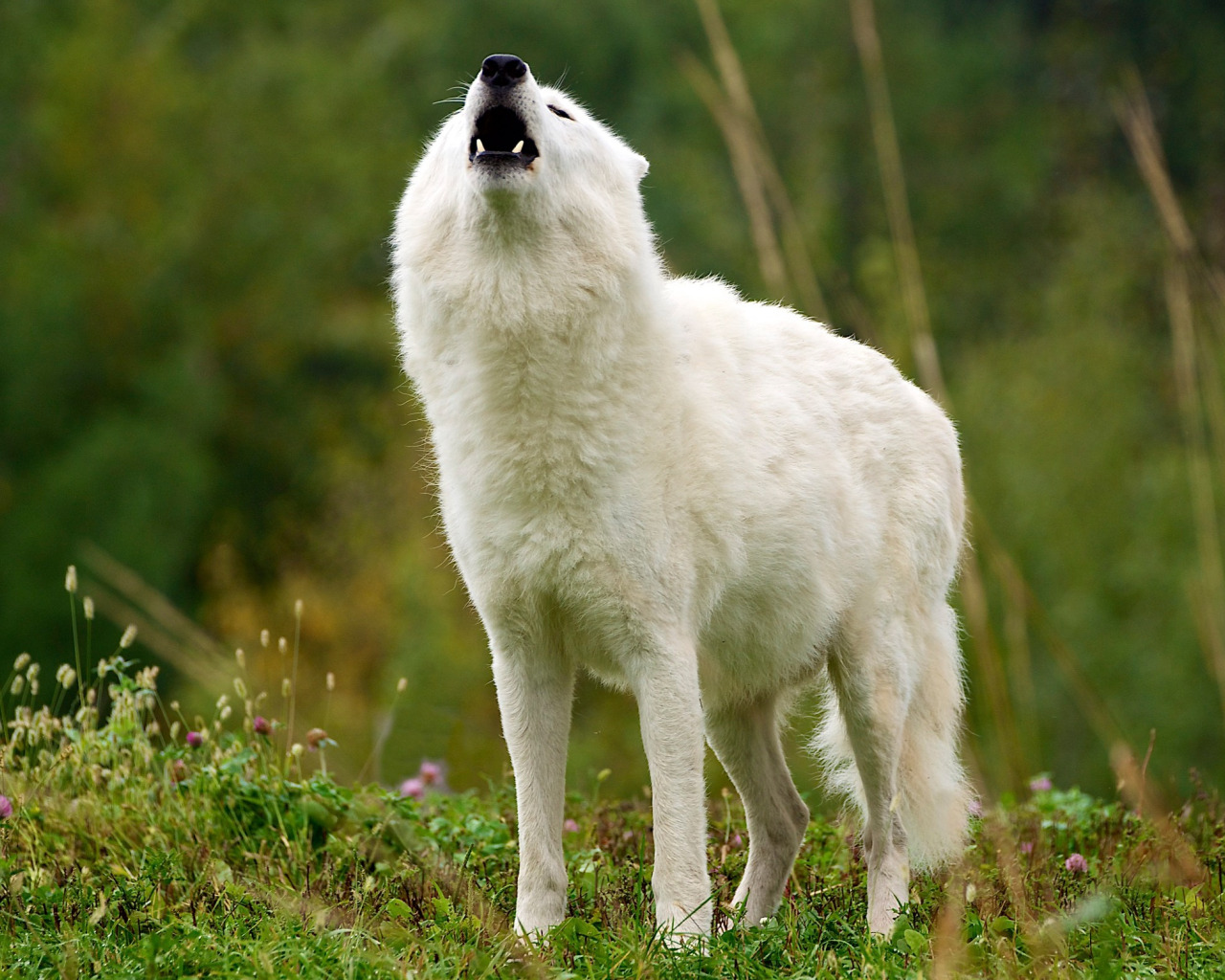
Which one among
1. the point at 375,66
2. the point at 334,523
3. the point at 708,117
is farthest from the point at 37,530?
the point at 708,117

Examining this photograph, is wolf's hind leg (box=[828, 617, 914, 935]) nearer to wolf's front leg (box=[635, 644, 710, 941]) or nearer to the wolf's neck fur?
wolf's front leg (box=[635, 644, 710, 941])

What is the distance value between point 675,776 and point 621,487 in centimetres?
83

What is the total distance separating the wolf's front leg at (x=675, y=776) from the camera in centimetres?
422

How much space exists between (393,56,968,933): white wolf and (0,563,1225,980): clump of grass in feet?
0.89

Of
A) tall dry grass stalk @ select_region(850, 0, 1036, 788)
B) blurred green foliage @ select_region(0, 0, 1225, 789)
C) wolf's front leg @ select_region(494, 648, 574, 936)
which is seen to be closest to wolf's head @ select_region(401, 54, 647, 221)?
tall dry grass stalk @ select_region(850, 0, 1036, 788)

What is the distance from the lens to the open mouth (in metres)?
4.21

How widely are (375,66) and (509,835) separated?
23502 millimetres

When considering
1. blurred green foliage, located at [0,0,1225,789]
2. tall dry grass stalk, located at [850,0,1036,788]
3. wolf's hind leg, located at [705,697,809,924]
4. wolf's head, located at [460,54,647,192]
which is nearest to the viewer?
tall dry grass stalk, located at [850,0,1036,788]

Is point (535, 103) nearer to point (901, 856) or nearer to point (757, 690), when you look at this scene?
point (757, 690)

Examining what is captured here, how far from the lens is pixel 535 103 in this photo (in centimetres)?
432

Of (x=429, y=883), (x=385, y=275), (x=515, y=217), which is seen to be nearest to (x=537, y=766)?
(x=429, y=883)

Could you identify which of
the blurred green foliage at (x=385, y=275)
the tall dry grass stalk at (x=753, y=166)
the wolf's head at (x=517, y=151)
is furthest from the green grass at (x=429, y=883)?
the blurred green foliage at (x=385, y=275)

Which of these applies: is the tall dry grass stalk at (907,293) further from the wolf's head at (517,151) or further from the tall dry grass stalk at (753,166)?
the wolf's head at (517,151)

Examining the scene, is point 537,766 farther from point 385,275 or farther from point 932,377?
point 385,275
